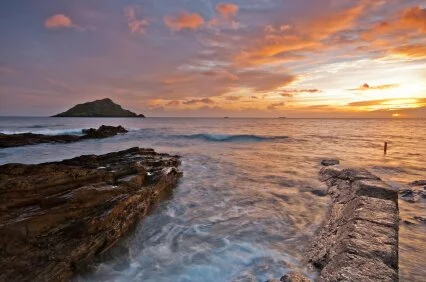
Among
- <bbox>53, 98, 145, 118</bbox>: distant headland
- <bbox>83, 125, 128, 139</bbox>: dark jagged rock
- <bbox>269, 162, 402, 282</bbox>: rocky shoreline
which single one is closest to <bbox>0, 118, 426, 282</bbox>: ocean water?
<bbox>269, 162, 402, 282</bbox>: rocky shoreline

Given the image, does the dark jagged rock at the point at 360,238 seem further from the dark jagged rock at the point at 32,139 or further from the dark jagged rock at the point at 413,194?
the dark jagged rock at the point at 32,139

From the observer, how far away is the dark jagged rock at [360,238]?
4.36 m

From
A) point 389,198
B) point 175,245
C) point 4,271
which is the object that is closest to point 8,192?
point 4,271

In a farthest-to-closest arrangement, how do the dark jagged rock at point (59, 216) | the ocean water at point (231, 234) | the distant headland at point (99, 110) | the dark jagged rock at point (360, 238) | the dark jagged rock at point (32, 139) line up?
the distant headland at point (99, 110) → the dark jagged rock at point (32, 139) → the ocean water at point (231, 234) → the dark jagged rock at point (59, 216) → the dark jagged rock at point (360, 238)

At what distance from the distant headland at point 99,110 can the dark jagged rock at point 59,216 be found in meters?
188

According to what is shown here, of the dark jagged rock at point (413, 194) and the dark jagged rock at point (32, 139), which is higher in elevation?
the dark jagged rock at point (32, 139)

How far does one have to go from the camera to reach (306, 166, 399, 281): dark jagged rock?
14.3ft

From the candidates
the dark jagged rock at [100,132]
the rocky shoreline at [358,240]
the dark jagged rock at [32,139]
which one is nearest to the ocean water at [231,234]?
the rocky shoreline at [358,240]

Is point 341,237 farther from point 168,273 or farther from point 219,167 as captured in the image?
point 219,167

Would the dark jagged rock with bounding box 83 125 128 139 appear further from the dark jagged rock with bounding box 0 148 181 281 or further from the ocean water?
the dark jagged rock with bounding box 0 148 181 281

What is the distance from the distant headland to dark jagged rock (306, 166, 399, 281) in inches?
7478

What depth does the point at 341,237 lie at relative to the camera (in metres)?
5.74

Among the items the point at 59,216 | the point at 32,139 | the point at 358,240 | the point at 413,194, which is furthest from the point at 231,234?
the point at 32,139

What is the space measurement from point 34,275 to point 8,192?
7.52ft
